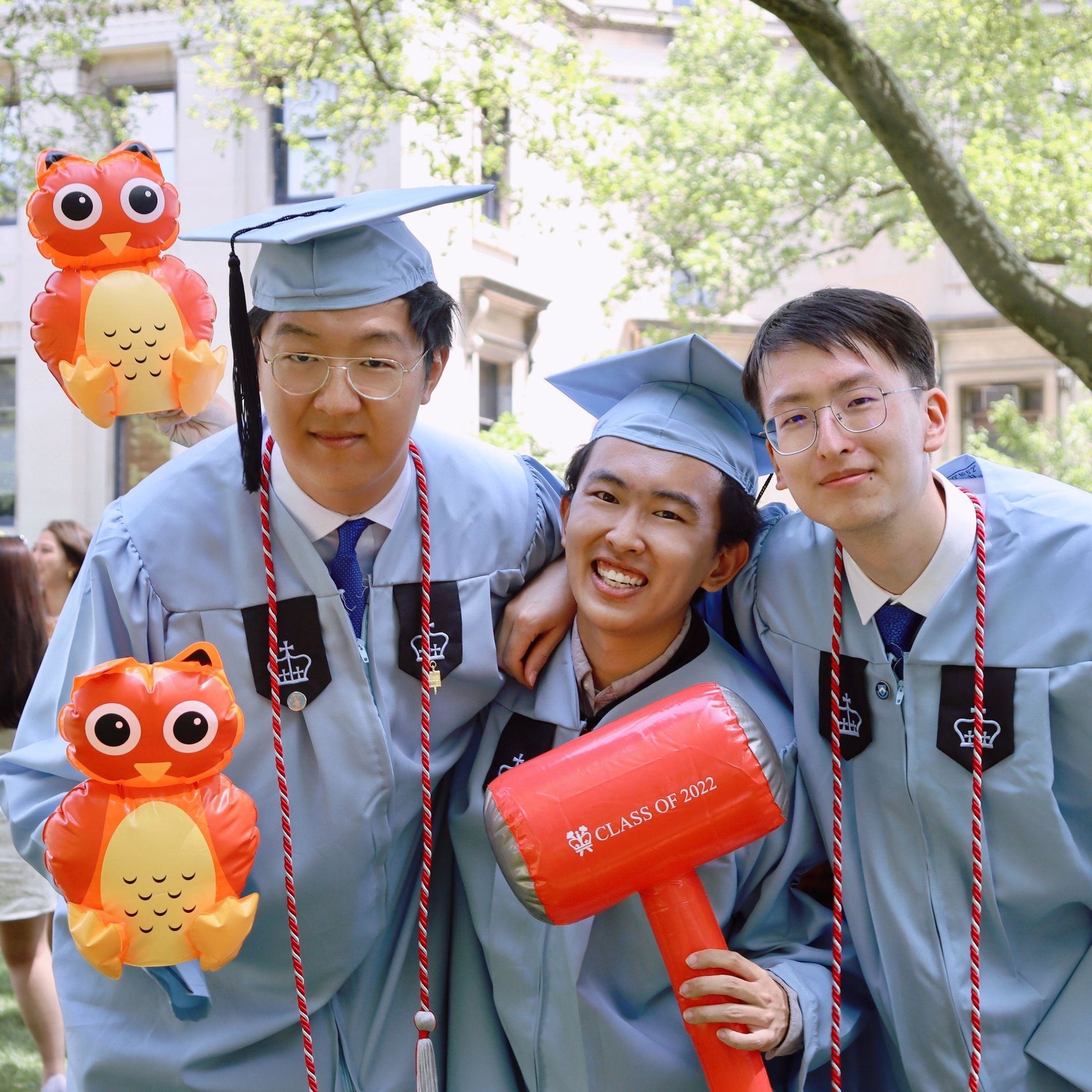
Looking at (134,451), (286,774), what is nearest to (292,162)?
(134,451)

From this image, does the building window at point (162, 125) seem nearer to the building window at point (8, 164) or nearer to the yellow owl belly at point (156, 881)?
the building window at point (8, 164)

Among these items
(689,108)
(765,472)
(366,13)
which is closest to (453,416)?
(689,108)

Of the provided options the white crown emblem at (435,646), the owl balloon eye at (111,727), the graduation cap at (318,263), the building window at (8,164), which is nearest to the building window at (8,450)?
the building window at (8,164)

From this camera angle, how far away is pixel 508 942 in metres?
2.80

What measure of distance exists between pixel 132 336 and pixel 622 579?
1286mm

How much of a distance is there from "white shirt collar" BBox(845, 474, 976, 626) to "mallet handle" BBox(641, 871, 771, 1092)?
689 millimetres

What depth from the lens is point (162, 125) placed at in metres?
15.1

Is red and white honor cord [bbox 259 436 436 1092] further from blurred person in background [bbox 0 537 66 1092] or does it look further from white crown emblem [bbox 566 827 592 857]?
blurred person in background [bbox 0 537 66 1092]

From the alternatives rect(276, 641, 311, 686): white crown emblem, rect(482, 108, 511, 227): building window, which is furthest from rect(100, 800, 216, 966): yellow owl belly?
rect(482, 108, 511, 227): building window

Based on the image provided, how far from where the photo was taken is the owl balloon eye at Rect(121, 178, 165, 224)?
2.93m

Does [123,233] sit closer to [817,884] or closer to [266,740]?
[266,740]

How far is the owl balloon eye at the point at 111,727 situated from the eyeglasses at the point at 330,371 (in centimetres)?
77

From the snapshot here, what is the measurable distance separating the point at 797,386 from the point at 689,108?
12.0 m

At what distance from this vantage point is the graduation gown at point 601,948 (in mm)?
2707
